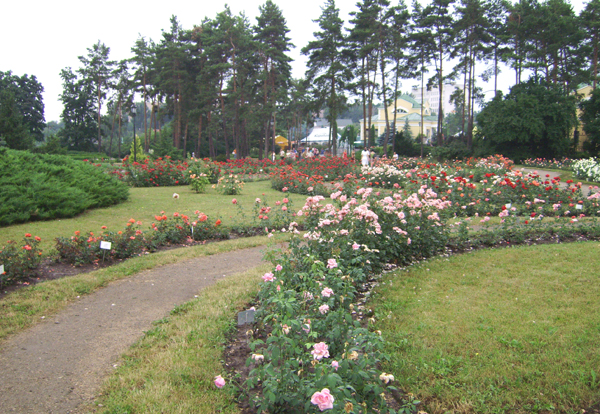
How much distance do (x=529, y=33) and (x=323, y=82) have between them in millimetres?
15214

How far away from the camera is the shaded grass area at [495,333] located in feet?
8.86

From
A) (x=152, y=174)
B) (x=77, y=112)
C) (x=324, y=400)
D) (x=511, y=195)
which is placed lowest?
(x=324, y=400)

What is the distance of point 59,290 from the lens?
4652 mm

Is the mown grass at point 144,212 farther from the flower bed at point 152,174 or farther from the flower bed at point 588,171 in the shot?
the flower bed at point 588,171

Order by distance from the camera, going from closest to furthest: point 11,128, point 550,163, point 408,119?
1. point 11,128
2. point 550,163
3. point 408,119

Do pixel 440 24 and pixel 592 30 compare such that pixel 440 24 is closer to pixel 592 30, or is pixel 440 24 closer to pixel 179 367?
pixel 592 30

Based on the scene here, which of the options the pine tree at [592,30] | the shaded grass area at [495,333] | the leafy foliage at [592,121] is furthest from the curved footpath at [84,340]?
the pine tree at [592,30]

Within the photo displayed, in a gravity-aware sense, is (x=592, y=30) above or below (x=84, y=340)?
above

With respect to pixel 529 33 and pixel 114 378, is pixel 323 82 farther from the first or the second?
pixel 114 378

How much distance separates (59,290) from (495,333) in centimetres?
441

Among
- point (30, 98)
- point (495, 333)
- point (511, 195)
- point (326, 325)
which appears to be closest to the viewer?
point (326, 325)

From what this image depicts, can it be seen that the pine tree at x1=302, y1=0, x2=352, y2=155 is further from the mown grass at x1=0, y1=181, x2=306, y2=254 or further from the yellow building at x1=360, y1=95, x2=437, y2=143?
the yellow building at x1=360, y1=95, x2=437, y2=143

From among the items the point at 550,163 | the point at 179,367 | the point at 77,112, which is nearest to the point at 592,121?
the point at 550,163

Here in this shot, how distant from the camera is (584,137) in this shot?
31.6 metres
